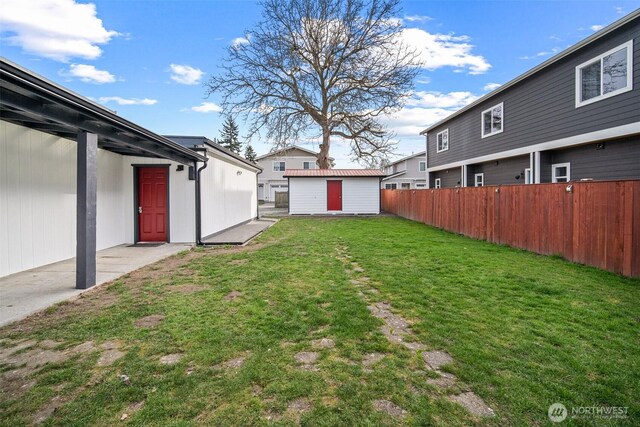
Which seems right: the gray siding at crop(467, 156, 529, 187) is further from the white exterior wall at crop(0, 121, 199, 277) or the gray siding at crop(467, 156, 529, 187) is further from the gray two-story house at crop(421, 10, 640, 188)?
the white exterior wall at crop(0, 121, 199, 277)

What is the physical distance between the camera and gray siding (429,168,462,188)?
1688cm

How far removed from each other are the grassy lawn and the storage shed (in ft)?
47.6

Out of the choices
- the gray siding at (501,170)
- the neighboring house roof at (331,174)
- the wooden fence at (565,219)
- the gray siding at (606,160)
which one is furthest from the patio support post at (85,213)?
the neighboring house roof at (331,174)

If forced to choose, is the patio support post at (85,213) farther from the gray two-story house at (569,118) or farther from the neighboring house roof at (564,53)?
the neighboring house roof at (564,53)

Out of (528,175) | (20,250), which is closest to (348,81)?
(528,175)

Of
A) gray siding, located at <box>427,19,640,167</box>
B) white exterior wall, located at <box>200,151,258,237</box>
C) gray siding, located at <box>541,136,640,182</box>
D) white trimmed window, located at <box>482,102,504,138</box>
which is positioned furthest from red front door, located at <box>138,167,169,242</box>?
white trimmed window, located at <box>482,102,504,138</box>

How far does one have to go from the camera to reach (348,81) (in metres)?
20.5

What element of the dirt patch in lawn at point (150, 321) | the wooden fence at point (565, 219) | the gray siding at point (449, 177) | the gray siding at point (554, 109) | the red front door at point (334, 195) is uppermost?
the gray siding at point (554, 109)

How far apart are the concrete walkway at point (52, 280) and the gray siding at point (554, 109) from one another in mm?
11492

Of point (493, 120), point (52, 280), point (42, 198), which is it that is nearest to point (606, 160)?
point (493, 120)

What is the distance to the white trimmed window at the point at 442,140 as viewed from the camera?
1757 centimetres

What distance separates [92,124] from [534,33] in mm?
14636

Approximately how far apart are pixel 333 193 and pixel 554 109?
39.8ft

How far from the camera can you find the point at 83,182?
15.3 ft
